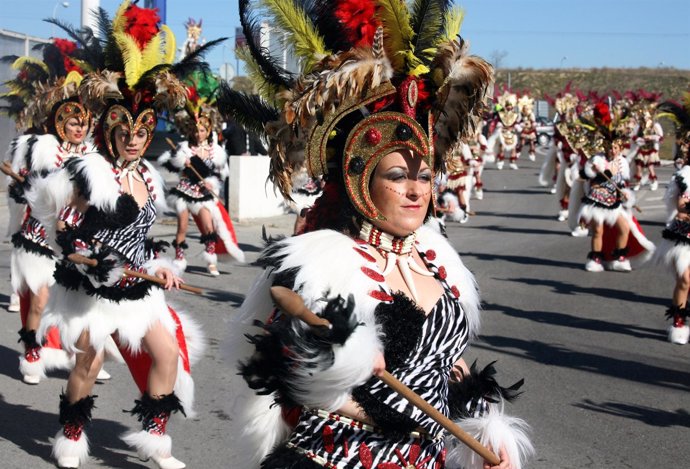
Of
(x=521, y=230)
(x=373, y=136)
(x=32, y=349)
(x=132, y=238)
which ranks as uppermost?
(x=373, y=136)

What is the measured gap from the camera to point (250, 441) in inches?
131

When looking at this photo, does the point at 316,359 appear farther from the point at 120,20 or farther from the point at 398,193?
the point at 120,20

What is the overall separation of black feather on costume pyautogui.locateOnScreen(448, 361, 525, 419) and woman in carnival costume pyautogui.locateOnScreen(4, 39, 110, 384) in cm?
431

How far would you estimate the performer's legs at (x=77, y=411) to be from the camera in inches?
218

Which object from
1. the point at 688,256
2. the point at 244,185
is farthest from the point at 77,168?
the point at 244,185

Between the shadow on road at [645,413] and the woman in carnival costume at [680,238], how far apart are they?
2391 millimetres

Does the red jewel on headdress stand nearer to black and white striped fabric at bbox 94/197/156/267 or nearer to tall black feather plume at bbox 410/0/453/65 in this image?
tall black feather plume at bbox 410/0/453/65

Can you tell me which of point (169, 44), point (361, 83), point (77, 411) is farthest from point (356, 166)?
point (169, 44)

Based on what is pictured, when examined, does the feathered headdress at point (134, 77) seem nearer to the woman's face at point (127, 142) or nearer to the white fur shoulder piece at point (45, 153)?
the woman's face at point (127, 142)

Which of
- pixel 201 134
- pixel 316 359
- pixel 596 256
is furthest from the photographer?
pixel 596 256

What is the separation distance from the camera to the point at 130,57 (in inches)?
235

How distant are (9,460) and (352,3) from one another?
3.89 metres

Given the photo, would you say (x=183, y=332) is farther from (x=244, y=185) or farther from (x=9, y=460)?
(x=244, y=185)

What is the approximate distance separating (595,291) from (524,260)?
2.61 m
